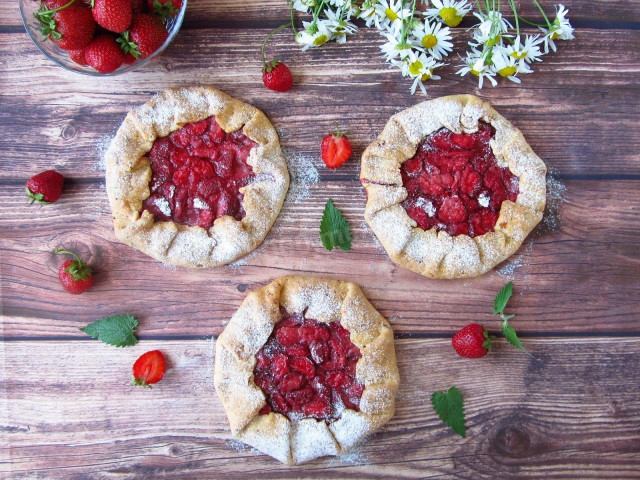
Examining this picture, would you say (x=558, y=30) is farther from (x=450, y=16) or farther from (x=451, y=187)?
(x=451, y=187)

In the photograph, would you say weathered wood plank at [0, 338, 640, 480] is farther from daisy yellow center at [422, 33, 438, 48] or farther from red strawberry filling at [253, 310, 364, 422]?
daisy yellow center at [422, 33, 438, 48]

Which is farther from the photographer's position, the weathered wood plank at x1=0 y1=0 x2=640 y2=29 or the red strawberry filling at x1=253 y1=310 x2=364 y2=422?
the weathered wood plank at x1=0 y1=0 x2=640 y2=29

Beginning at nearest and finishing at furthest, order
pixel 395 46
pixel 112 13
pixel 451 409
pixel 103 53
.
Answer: pixel 112 13 → pixel 103 53 → pixel 395 46 → pixel 451 409

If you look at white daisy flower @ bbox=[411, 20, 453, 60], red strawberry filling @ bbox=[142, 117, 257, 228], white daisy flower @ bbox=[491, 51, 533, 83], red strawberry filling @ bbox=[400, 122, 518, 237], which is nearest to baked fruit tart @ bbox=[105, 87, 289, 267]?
red strawberry filling @ bbox=[142, 117, 257, 228]

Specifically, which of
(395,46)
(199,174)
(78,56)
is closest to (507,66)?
(395,46)

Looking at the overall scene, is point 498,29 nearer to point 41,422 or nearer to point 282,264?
point 282,264

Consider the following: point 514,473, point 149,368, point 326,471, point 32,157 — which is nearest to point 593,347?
point 514,473

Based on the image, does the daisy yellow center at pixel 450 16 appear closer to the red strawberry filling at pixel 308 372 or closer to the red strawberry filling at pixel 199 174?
the red strawberry filling at pixel 199 174
